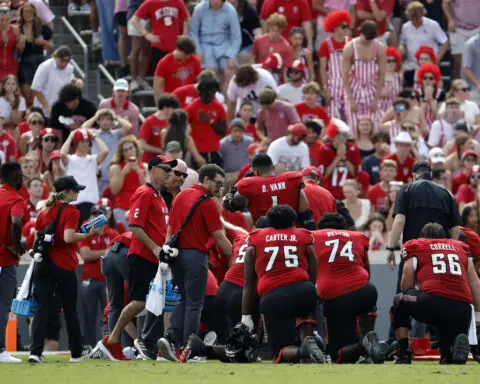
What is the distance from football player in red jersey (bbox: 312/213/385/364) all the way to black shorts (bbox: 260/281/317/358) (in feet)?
2.31

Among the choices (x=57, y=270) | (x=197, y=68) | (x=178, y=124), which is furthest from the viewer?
(x=197, y=68)

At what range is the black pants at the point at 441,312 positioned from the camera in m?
14.5

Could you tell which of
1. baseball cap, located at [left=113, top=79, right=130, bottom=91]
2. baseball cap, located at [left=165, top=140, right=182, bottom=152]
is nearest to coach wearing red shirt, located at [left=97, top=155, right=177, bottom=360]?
baseball cap, located at [left=165, top=140, right=182, bottom=152]

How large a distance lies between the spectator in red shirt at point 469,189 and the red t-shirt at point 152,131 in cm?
413

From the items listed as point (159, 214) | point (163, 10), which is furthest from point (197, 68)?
point (159, 214)

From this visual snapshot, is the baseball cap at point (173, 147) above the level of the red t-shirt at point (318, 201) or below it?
above

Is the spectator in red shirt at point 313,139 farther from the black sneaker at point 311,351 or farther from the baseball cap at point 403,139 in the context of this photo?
the black sneaker at point 311,351

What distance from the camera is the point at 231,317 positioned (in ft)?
52.0

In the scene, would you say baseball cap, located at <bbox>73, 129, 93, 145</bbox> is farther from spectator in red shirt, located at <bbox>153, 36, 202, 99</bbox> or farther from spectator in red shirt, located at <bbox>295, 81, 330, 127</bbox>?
spectator in red shirt, located at <bbox>295, 81, 330, 127</bbox>

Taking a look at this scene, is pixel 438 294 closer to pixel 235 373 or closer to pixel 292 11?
pixel 235 373

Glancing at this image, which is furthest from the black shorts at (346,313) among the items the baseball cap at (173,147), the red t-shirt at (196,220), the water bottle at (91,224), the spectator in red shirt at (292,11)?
the spectator in red shirt at (292,11)

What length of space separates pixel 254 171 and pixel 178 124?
192 inches

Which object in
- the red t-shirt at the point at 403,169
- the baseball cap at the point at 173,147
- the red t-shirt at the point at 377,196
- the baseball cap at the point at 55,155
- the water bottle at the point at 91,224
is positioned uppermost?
the baseball cap at the point at 173,147

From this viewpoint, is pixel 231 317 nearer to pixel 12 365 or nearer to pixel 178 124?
pixel 12 365
